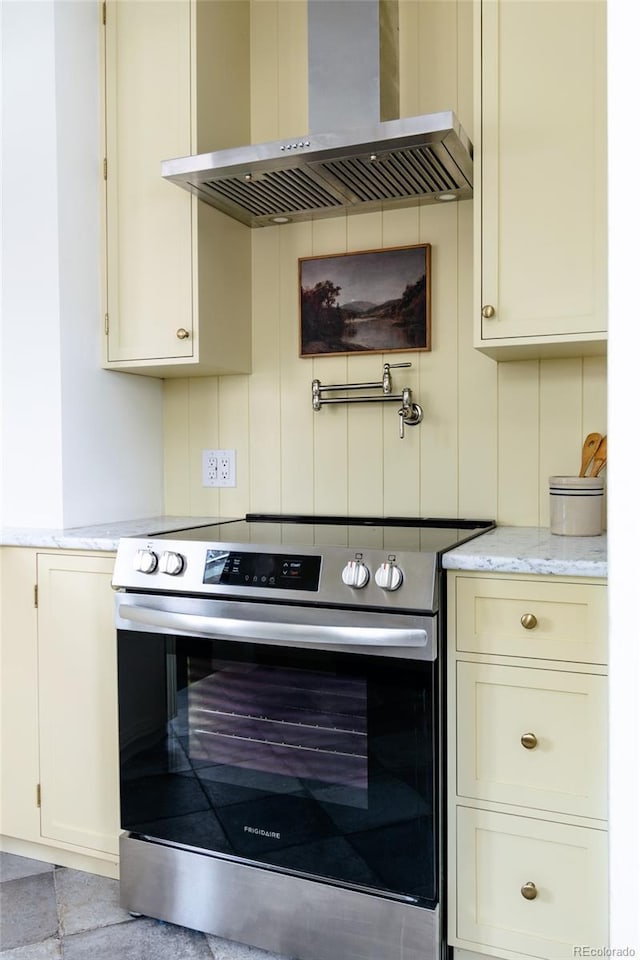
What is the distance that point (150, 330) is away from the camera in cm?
224

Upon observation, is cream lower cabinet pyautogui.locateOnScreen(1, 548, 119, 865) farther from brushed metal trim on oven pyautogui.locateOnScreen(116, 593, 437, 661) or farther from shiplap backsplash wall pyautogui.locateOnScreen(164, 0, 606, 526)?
shiplap backsplash wall pyautogui.locateOnScreen(164, 0, 606, 526)

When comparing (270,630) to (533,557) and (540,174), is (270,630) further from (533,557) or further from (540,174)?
(540,174)

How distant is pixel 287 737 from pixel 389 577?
1.46 ft

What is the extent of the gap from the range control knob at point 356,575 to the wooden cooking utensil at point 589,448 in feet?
2.38

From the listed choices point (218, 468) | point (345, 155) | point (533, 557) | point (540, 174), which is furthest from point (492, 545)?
point (218, 468)

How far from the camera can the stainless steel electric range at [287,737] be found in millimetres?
1518

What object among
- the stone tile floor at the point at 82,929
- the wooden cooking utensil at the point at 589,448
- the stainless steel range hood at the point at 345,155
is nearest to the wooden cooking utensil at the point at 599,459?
the wooden cooking utensil at the point at 589,448

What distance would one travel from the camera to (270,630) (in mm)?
1613

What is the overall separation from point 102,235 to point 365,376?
3.00ft

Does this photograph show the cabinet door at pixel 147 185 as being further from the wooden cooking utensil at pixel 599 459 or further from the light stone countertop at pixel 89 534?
the wooden cooking utensil at pixel 599 459

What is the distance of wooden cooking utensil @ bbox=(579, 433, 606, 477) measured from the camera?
1926 millimetres
